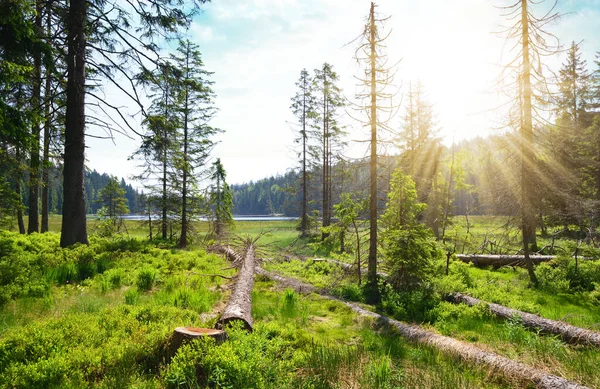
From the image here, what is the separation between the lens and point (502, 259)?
15.2 metres

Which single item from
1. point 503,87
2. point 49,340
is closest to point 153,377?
point 49,340

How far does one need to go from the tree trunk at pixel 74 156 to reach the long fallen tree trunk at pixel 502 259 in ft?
60.7

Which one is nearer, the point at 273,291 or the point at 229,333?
the point at 229,333

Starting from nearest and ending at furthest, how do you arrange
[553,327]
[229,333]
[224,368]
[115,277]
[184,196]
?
[224,368] < [229,333] < [553,327] < [115,277] < [184,196]

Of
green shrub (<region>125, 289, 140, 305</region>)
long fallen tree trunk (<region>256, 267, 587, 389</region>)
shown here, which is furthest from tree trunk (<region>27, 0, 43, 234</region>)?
long fallen tree trunk (<region>256, 267, 587, 389</region>)

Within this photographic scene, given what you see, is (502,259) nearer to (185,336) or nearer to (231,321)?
(231,321)

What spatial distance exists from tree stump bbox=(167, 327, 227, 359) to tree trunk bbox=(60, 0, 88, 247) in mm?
9309

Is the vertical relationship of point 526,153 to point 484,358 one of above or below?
above

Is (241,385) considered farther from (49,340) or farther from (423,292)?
(423,292)

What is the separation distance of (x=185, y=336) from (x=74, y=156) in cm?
1032

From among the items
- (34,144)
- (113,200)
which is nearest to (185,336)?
(34,144)

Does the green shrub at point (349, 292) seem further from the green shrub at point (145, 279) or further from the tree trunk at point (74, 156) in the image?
the tree trunk at point (74, 156)

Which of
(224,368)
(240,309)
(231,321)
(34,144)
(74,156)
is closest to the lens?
(224,368)

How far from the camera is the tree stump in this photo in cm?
421
